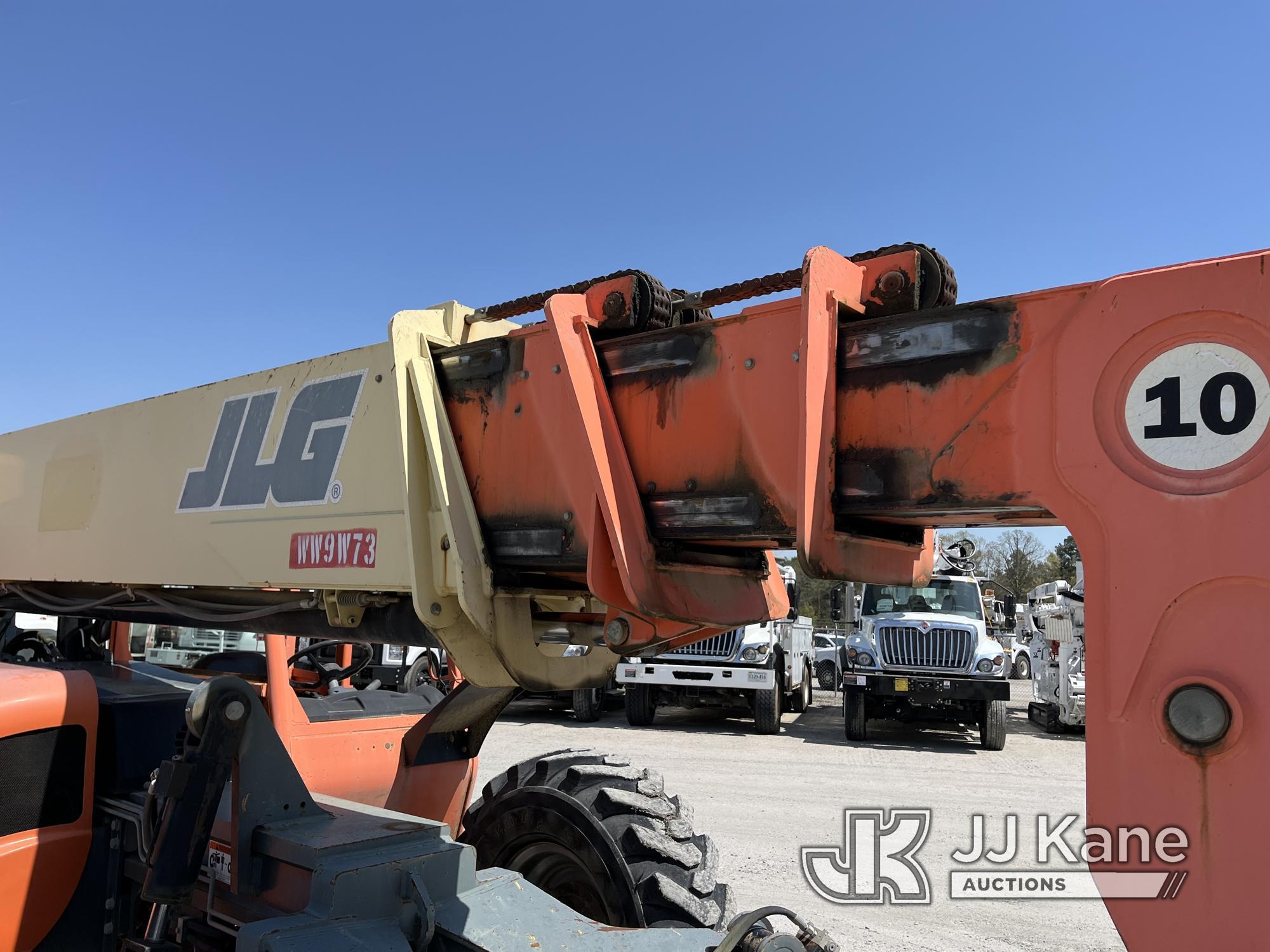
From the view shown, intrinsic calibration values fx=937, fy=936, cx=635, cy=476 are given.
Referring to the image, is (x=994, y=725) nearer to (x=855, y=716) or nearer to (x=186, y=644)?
(x=855, y=716)

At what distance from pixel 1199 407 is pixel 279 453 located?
9.08ft

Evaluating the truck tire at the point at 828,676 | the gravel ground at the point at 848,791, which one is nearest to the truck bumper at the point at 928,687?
the gravel ground at the point at 848,791

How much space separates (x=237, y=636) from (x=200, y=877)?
31.7ft

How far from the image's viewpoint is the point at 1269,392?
153 cm

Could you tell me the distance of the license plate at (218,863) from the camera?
3.18 m

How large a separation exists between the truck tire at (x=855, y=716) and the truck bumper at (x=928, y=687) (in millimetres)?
121

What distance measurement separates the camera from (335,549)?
3.05 meters

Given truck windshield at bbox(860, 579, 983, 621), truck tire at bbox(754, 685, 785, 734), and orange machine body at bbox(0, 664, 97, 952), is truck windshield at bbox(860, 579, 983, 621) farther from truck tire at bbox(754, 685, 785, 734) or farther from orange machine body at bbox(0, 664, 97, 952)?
orange machine body at bbox(0, 664, 97, 952)

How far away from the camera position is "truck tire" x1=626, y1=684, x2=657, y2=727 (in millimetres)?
15250

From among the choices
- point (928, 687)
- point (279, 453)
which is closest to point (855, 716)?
point (928, 687)

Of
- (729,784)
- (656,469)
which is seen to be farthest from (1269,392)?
(729,784)

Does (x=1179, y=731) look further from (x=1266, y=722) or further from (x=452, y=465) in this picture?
(x=452, y=465)

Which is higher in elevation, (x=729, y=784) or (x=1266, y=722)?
(x=1266, y=722)
